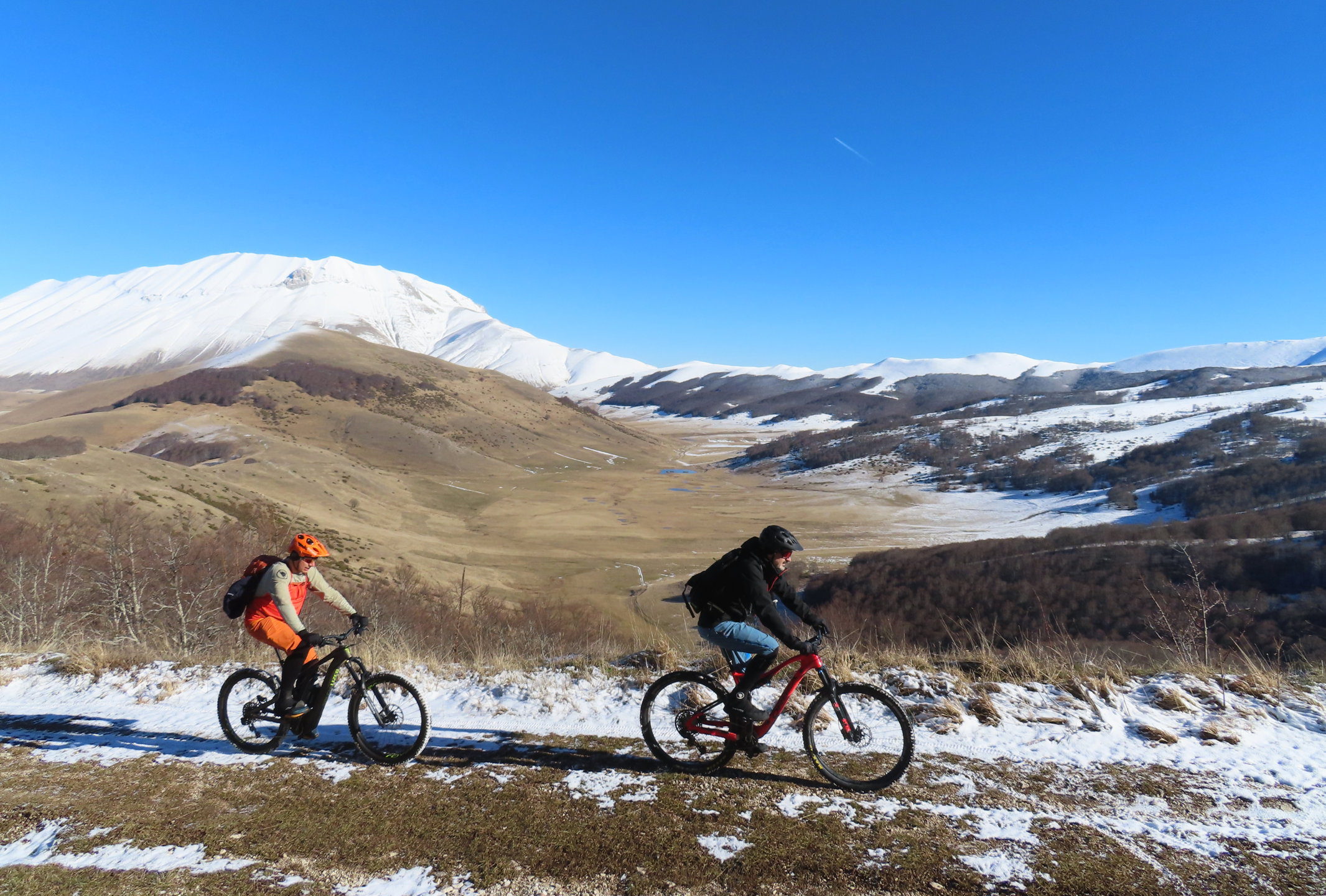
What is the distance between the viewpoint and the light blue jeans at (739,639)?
5344mm

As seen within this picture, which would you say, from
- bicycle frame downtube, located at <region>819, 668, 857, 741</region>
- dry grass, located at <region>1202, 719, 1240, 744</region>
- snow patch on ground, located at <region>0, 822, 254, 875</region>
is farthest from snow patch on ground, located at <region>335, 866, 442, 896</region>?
dry grass, located at <region>1202, 719, 1240, 744</region>

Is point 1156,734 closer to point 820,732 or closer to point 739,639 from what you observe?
point 820,732

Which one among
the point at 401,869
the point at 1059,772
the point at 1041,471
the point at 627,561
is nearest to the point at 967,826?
the point at 1059,772

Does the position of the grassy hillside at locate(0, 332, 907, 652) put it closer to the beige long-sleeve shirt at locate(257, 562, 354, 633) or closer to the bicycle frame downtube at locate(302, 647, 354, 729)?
the bicycle frame downtube at locate(302, 647, 354, 729)

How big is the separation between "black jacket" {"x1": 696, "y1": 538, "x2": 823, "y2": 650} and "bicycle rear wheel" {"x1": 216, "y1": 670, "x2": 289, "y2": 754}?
4360 millimetres

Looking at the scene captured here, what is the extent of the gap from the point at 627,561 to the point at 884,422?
372ft

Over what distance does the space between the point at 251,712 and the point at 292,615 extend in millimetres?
1175

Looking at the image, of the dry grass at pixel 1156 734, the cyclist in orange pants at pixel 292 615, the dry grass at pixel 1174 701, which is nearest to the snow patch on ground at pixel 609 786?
the cyclist in orange pants at pixel 292 615

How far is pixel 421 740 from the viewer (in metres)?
5.78

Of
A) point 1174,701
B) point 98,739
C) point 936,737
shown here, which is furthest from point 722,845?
point 98,739

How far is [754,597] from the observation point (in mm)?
5230

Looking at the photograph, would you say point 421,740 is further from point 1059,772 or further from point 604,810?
point 1059,772

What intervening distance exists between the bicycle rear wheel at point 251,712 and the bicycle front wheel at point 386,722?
0.72m

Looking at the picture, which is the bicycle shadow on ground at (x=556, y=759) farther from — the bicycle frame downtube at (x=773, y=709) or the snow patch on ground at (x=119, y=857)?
the snow patch on ground at (x=119, y=857)
